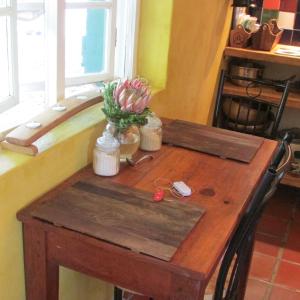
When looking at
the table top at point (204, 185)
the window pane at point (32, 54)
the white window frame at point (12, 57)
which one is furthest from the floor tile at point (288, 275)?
the white window frame at point (12, 57)

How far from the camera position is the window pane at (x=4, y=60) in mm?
1391

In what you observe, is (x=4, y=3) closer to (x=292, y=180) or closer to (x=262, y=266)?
(x=262, y=266)

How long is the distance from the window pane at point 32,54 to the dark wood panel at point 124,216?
40 cm

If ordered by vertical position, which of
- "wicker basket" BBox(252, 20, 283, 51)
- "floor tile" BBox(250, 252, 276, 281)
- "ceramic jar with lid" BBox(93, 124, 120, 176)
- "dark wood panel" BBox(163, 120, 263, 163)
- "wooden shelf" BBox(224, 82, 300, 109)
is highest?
"wicker basket" BBox(252, 20, 283, 51)

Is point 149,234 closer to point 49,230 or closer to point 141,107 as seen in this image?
point 49,230

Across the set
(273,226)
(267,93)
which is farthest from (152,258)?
(267,93)

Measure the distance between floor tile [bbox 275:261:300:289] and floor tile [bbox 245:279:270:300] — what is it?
0.29ft

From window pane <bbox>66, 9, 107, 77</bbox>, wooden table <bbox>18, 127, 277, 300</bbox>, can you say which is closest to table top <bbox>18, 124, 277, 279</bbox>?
wooden table <bbox>18, 127, 277, 300</bbox>

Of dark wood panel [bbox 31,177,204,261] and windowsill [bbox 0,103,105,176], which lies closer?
dark wood panel [bbox 31,177,204,261]

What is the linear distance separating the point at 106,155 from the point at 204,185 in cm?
33

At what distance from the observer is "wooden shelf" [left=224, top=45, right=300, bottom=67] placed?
3.01 meters

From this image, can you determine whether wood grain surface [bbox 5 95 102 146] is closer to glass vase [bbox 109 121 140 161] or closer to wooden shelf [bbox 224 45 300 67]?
glass vase [bbox 109 121 140 161]

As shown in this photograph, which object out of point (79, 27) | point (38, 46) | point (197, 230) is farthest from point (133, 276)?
point (79, 27)

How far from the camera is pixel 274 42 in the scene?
3.18m
